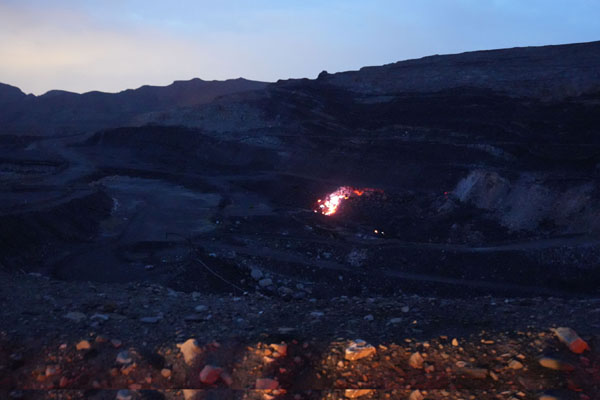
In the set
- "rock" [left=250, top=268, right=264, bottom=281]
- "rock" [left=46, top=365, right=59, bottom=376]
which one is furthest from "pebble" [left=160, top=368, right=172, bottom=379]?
"rock" [left=250, top=268, right=264, bottom=281]

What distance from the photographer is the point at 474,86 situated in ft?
107

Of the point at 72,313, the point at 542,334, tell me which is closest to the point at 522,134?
the point at 542,334

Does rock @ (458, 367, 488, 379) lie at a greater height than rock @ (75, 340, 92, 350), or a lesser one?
lesser

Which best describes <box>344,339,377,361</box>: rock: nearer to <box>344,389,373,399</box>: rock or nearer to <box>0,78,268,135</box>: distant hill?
<box>344,389,373,399</box>: rock

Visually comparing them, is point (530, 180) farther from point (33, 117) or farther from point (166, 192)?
point (33, 117)

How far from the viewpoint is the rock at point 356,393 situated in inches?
180

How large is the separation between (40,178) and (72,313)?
22689 mm

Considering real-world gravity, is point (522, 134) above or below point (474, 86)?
below

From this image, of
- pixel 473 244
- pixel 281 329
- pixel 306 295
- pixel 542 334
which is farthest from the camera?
pixel 473 244

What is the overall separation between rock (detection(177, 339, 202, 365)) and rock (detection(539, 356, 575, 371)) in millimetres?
3514

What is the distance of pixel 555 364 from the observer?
4.66 meters

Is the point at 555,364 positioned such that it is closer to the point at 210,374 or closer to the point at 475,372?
the point at 475,372

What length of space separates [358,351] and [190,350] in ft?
5.98

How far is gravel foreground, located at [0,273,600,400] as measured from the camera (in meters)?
4.65
